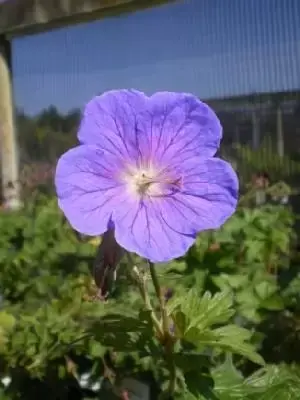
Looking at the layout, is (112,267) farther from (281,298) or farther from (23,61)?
(23,61)

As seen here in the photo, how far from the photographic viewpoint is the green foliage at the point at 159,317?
864mm

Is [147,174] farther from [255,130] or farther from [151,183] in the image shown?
[255,130]

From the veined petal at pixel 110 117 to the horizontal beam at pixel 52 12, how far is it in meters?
2.04

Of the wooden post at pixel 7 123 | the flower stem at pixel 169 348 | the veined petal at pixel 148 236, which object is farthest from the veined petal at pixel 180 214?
the wooden post at pixel 7 123

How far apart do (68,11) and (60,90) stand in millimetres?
557

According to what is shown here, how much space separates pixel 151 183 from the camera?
78cm

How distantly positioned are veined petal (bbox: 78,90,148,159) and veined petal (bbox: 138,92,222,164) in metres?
0.01

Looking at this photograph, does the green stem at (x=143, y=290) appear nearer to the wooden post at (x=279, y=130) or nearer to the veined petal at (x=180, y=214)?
the veined petal at (x=180, y=214)

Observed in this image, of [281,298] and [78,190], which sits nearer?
[78,190]

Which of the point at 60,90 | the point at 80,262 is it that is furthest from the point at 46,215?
the point at 60,90

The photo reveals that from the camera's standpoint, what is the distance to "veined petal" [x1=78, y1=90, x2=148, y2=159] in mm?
771

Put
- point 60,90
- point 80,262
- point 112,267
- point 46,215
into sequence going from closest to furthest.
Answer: point 112,267 < point 80,262 < point 46,215 < point 60,90

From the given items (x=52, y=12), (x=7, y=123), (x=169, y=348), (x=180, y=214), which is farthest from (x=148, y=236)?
(x=7, y=123)

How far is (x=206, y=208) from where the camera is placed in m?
0.75
